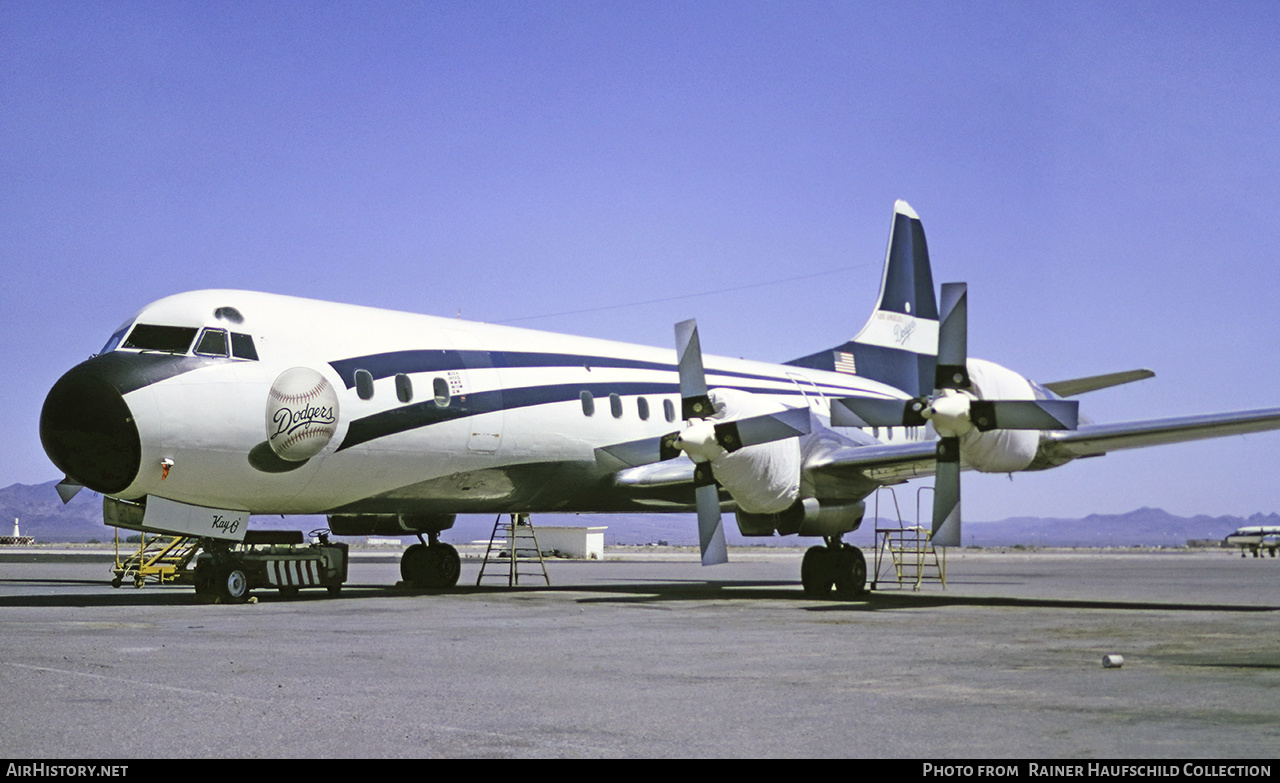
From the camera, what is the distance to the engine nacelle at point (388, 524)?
21.8 metres

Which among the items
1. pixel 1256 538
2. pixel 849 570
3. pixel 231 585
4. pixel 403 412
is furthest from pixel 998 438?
pixel 1256 538

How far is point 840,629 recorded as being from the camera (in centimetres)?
1432

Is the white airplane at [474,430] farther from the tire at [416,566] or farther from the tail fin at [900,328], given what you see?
the tail fin at [900,328]

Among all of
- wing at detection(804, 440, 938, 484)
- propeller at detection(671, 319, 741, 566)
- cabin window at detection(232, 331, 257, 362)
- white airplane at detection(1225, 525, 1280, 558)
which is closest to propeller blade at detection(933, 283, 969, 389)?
wing at detection(804, 440, 938, 484)

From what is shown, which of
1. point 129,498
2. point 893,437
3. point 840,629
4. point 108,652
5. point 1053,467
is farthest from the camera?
point 893,437

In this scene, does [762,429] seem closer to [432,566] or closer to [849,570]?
[849,570]

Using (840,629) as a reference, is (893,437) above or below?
above

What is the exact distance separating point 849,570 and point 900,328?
10623 mm

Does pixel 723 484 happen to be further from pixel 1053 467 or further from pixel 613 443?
pixel 1053 467

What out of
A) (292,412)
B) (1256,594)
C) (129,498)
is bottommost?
(1256,594)

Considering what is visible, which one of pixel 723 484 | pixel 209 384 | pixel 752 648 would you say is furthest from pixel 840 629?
pixel 209 384

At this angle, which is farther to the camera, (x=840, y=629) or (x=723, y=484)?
(x=723, y=484)
